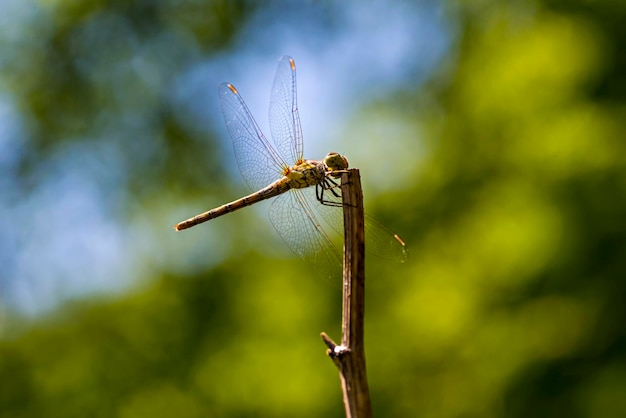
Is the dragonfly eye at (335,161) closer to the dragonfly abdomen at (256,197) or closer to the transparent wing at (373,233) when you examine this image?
the transparent wing at (373,233)

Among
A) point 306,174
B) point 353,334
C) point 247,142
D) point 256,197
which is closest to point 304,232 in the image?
point 306,174

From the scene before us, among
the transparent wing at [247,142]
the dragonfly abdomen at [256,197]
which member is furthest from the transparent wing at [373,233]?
the transparent wing at [247,142]

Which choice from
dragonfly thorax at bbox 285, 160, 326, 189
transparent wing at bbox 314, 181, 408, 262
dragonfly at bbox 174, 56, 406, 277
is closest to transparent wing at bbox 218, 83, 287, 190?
dragonfly at bbox 174, 56, 406, 277

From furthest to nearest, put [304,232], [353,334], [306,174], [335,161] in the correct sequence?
1. [306,174]
2. [304,232]
3. [335,161]
4. [353,334]

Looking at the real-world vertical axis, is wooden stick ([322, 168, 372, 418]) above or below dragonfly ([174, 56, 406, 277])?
below

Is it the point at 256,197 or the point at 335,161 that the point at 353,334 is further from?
the point at 256,197

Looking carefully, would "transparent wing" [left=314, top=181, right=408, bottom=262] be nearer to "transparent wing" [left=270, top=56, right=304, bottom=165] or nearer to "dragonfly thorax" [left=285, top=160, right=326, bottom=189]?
"dragonfly thorax" [left=285, top=160, right=326, bottom=189]

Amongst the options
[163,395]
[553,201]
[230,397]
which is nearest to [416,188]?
[553,201]
